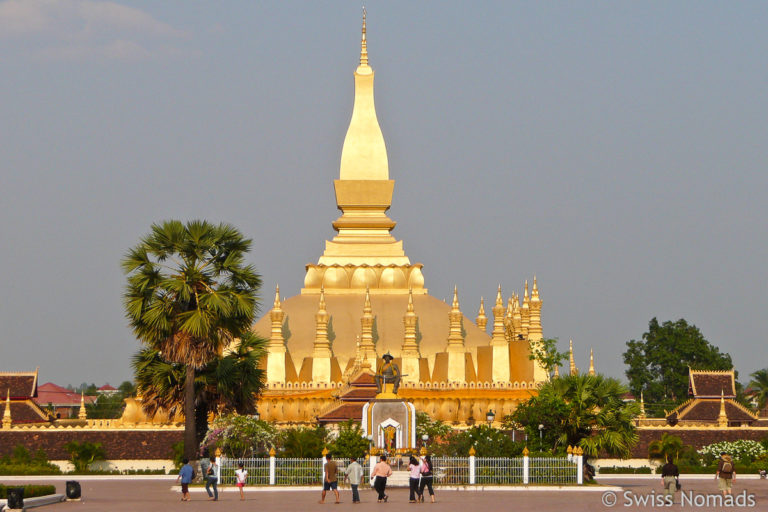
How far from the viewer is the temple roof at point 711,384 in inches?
2549

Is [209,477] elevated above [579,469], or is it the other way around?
[579,469]

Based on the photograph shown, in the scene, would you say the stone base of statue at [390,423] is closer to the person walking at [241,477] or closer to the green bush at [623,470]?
the person walking at [241,477]

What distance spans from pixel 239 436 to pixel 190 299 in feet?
13.5

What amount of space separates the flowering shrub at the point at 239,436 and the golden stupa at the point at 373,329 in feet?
30.2

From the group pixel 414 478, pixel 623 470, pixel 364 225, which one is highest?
pixel 364 225

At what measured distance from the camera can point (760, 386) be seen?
85.2 metres

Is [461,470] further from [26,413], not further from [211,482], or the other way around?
[26,413]

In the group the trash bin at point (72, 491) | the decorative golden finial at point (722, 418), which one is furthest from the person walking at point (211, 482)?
the decorative golden finial at point (722, 418)

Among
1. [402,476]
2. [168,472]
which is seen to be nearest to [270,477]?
[402,476]

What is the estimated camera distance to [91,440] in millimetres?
56500

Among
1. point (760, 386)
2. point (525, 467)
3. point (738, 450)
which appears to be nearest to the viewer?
point (525, 467)

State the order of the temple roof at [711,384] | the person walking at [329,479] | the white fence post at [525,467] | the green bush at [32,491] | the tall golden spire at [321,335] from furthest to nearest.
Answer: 1. the temple roof at [711,384]
2. the tall golden spire at [321,335]
3. the white fence post at [525,467]
4. the person walking at [329,479]
5. the green bush at [32,491]

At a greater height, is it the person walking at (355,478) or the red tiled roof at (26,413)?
the red tiled roof at (26,413)

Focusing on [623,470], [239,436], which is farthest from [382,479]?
[623,470]
